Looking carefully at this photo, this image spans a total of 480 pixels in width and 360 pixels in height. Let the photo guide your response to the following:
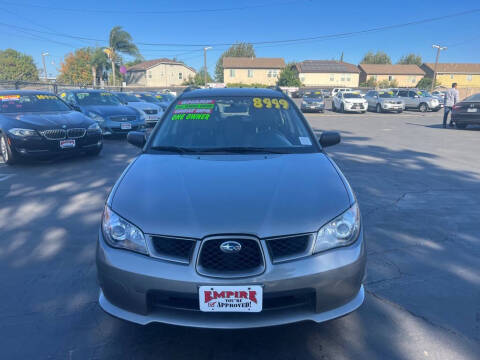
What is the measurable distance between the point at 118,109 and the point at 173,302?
10357mm

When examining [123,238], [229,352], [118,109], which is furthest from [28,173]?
[229,352]

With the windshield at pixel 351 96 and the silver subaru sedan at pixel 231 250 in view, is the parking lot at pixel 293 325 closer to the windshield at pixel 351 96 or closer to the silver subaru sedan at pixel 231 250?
the silver subaru sedan at pixel 231 250

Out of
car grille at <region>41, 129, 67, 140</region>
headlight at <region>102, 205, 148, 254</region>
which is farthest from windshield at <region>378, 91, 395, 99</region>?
headlight at <region>102, 205, 148, 254</region>

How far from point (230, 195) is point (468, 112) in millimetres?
15273

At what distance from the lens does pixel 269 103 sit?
396 centimetres

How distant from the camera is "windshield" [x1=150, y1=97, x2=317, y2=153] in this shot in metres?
3.32

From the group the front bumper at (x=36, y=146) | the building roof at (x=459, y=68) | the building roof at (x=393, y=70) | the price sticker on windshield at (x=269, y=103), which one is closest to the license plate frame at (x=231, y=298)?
the price sticker on windshield at (x=269, y=103)

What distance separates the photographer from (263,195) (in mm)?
2340

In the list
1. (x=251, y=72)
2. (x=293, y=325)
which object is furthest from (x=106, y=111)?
(x=251, y=72)

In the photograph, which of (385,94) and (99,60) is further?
(99,60)

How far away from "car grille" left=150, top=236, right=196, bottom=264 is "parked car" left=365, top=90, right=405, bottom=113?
25.6 m

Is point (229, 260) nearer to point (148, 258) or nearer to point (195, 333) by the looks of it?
point (148, 258)

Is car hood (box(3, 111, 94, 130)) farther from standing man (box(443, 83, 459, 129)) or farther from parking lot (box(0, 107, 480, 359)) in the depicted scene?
standing man (box(443, 83, 459, 129))

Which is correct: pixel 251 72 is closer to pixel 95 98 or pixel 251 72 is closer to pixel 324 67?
pixel 324 67
